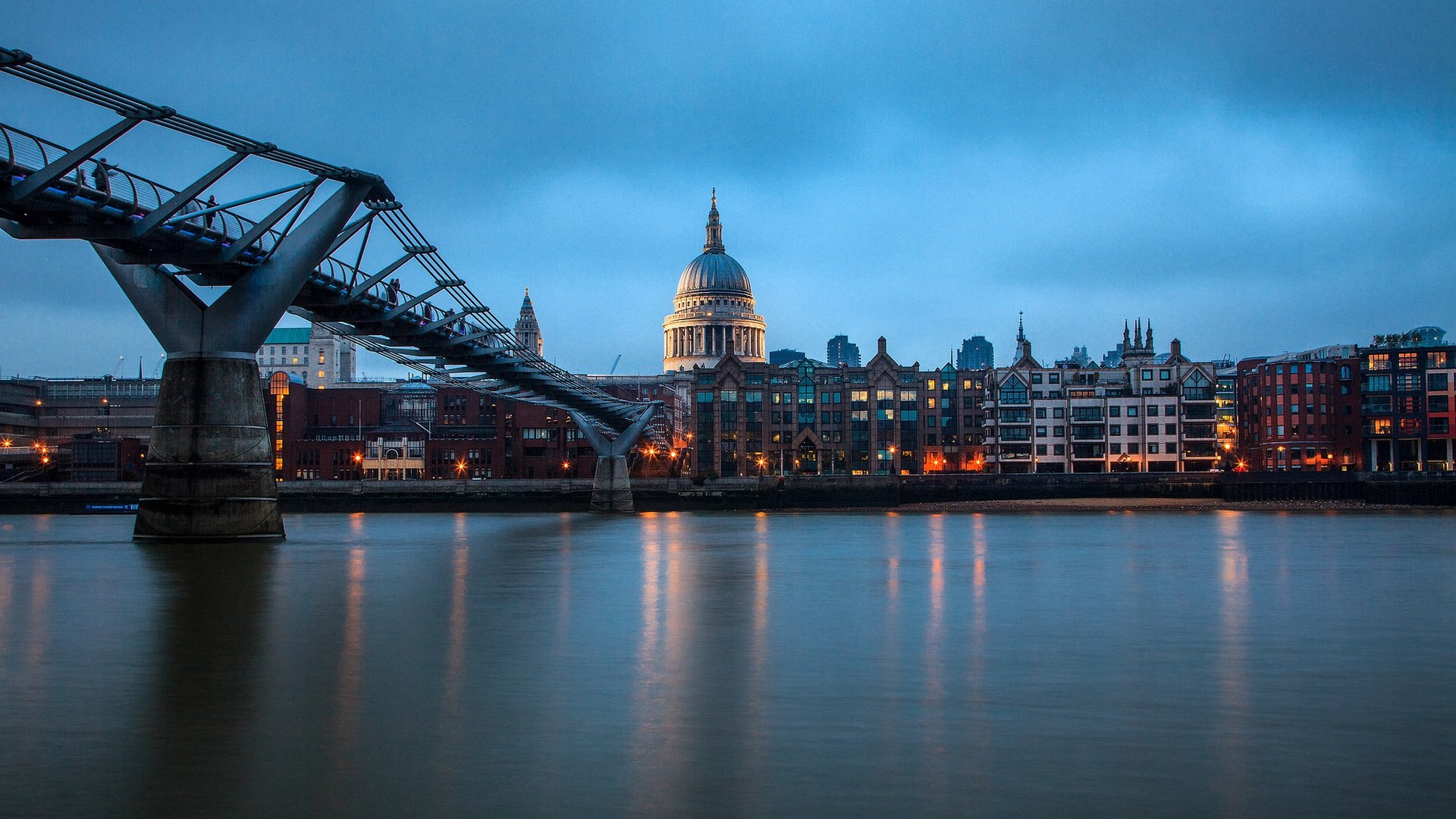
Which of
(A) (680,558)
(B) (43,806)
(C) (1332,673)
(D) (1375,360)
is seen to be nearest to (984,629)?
(C) (1332,673)

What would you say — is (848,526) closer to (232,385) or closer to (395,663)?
(232,385)

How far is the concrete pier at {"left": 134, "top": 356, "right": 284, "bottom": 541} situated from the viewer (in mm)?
42906

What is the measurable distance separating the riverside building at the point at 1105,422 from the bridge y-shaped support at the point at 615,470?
1697 inches

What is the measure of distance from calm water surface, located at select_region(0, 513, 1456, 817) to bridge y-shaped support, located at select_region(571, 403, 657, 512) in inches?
2285

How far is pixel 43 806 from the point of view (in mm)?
12273

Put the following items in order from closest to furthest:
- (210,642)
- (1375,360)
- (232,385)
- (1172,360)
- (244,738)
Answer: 1. (244,738)
2. (210,642)
3. (232,385)
4. (1375,360)
5. (1172,360)

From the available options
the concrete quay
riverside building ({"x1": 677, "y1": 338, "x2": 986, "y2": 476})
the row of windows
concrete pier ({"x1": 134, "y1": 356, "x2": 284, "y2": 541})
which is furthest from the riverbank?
concrete pier ({"x1": 134, "y1": 356, "x2": 284, "y2": 541})

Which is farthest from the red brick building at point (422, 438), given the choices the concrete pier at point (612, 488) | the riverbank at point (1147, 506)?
the riverbank at point (1147, 506)

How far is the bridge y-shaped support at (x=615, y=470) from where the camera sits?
102 metres

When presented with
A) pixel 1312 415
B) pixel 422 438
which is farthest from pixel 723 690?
pixel 422 438

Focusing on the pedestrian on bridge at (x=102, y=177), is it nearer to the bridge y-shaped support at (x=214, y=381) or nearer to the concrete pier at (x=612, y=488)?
the bridge y-shaped support at (x=214, y=381)

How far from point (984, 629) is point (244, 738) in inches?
632

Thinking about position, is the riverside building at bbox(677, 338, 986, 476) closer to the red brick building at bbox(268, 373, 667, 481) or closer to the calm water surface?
the red brick building at bbox(268, 373, 667, 481)

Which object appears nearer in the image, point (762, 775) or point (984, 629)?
point (762, 775)
